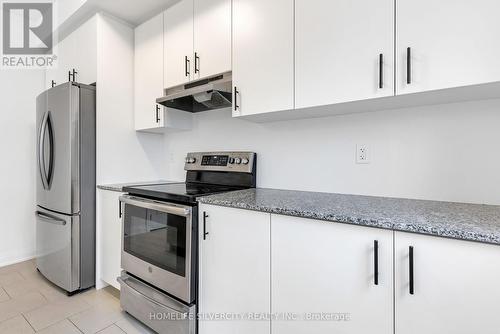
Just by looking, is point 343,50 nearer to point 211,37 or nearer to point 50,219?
point 211,37

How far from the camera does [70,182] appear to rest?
2.01 meters

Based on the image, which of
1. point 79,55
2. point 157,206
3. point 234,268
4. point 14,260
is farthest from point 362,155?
point 14,260

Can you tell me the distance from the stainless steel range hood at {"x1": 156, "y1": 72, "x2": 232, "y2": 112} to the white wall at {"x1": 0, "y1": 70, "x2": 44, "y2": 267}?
1.88 m

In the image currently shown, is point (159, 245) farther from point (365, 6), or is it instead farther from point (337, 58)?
point (365, 6)

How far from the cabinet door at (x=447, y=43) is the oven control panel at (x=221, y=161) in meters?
1.08

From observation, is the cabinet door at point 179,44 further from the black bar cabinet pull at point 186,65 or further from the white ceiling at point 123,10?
the white ceiling at point 123,10

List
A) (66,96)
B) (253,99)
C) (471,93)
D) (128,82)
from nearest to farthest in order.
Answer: (471,93)
(253,99)
(66,96)
(128,82)

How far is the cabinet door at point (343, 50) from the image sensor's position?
1.12 metres

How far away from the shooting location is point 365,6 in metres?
1.16

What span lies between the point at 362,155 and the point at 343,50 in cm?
60

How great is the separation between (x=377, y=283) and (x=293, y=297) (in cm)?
37

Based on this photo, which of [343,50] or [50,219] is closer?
[343,50]

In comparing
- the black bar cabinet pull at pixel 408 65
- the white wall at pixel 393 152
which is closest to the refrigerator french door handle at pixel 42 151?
the white wall at pixel 393 152

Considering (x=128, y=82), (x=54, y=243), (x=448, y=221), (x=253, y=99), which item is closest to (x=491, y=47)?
(x=448, y=221)
